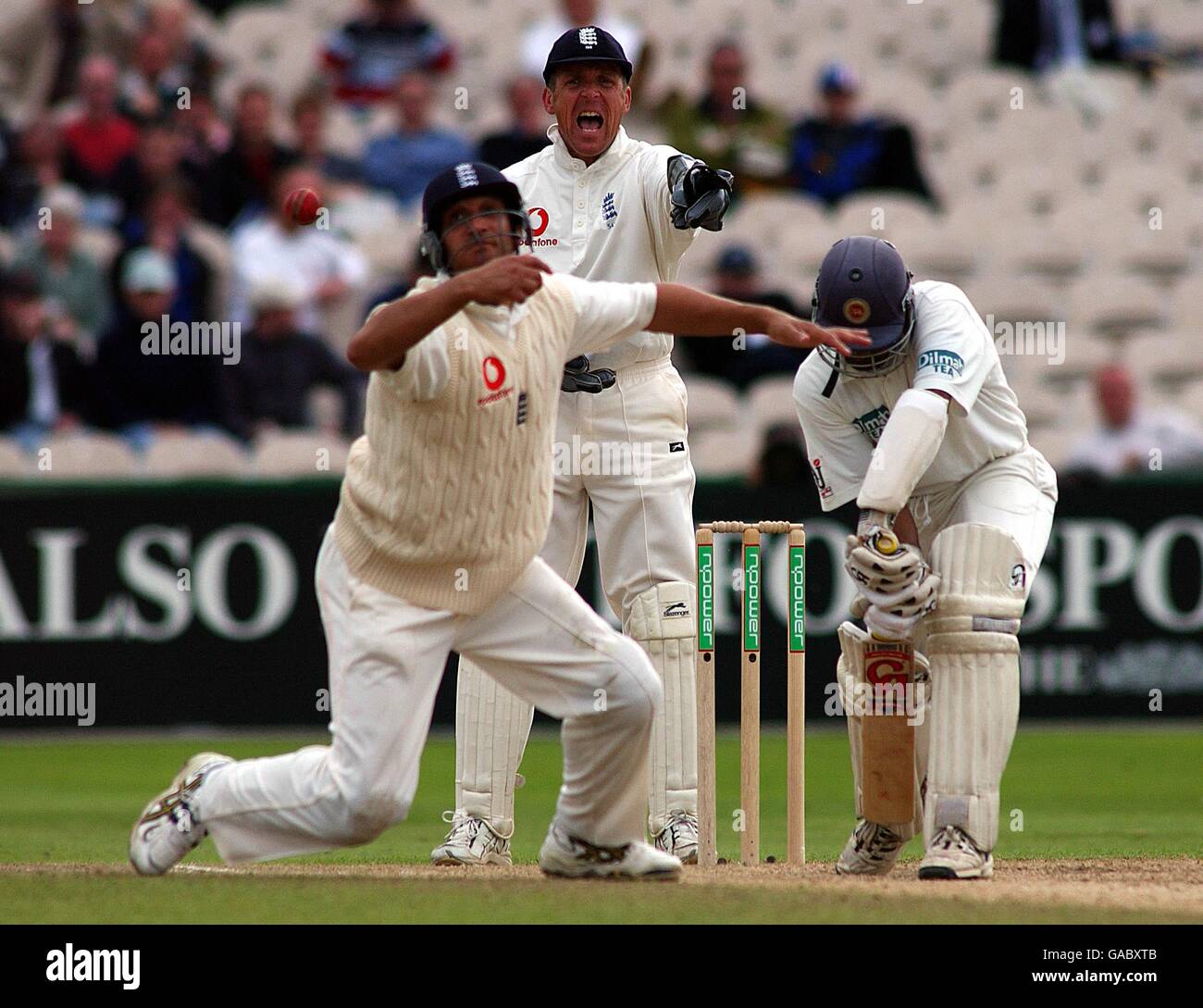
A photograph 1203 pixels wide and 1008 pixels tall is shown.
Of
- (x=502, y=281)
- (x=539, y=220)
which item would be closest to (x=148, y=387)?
(x=539, y=220)

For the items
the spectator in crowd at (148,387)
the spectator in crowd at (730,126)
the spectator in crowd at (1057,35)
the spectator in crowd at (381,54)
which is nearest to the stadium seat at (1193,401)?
the spectator in crowd at (730,126)

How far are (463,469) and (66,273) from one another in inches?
312

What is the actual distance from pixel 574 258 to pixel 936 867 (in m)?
2.20

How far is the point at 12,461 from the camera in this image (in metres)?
11.0

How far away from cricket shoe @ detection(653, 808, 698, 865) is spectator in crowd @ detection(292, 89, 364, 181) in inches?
307

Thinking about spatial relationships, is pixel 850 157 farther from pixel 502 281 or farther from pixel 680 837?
pixel 502 281

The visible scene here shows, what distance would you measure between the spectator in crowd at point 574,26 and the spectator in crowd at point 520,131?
368 millimetres

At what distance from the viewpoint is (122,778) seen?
9.13 meters

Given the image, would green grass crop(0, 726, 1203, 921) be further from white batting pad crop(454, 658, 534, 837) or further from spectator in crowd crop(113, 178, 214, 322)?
spectator in crowd crop(113, 178, 214, 322)

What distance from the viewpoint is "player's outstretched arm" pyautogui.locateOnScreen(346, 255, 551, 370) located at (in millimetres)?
4344

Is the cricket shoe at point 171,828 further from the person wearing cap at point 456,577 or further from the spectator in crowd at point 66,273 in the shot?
the spectator in crowd at point 66,273

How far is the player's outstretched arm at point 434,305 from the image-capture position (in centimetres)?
434
